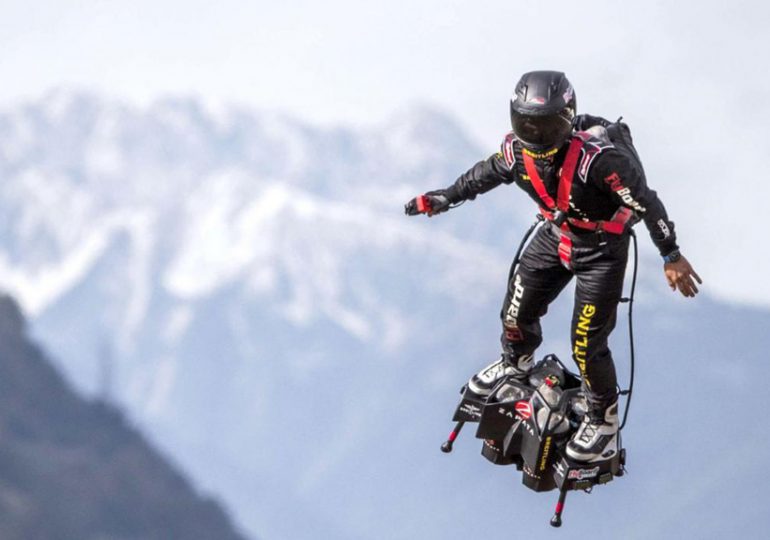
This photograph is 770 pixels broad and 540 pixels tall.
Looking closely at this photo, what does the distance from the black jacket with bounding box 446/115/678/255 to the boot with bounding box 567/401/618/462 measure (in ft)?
8.17

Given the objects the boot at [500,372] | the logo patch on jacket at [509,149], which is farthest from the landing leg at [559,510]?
the logo patch on jacket at [509,149]

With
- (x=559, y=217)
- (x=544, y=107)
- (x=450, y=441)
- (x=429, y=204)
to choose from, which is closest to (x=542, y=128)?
(x=544, y=107)

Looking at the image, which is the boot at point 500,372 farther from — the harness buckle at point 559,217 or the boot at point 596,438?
the harness buckle at point 559,217

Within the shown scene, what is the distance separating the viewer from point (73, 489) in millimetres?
194625

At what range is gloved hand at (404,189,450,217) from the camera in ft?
58.2

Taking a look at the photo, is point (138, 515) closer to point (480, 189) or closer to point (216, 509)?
point (216, 509)

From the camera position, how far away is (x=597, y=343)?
17.0 meters

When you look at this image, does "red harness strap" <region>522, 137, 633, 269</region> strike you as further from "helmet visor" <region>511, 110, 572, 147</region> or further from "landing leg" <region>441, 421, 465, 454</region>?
"landing leg" <region>441, 421, 465, 454</region>

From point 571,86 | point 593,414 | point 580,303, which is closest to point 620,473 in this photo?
point 593,414

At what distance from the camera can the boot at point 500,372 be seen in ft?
60.8

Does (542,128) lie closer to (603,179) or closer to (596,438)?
(603,179)

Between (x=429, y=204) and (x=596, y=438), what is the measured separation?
357cm

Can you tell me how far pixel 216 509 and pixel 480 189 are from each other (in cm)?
18507

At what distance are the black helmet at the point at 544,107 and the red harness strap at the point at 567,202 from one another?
0.25m
